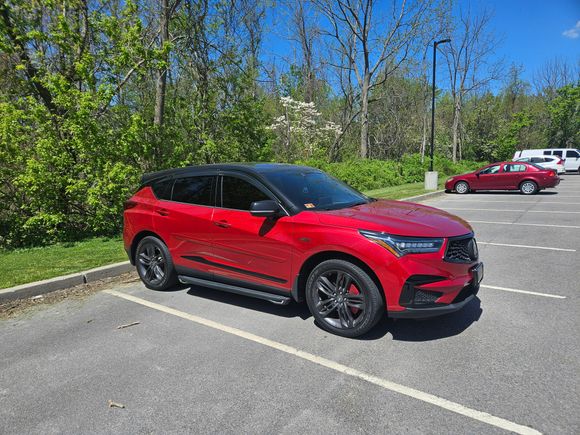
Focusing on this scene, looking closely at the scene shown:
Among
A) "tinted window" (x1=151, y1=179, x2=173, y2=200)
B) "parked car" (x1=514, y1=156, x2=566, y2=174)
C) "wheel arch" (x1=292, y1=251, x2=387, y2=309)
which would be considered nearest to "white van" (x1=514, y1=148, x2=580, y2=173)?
"parked car" (x1=514, y1=156, x2=566, y2=174)

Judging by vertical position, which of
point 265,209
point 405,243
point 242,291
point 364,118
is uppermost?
point 364,118

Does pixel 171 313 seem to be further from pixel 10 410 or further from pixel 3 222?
pixel 3 222

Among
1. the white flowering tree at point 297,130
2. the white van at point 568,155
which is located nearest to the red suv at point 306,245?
the white flowering tree at point 297,130

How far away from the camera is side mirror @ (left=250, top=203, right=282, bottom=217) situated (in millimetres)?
3912

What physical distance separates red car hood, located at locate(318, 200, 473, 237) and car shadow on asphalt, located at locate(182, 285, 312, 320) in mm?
1227

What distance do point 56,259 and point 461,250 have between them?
6.46 metres

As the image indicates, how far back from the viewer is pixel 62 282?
5.40 metres

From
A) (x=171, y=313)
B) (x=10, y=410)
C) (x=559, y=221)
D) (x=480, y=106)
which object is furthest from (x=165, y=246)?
(x=480, y=106)

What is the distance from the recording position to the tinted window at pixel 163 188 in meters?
5.28

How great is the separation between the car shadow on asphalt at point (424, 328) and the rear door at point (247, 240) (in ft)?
3.36

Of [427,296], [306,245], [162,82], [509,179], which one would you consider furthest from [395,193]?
[427,296]

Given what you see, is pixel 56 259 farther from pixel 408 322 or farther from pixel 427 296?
pixel 427 296

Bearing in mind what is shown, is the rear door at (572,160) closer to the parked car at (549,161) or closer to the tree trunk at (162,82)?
the parked car at (549,161)

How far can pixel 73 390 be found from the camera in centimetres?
300
